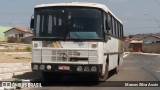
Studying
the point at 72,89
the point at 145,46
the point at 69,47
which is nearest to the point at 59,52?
the point at 69,47

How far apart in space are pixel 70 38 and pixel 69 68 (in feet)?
3.65

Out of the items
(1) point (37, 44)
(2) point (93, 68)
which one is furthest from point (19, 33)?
(2) point (93, 68)

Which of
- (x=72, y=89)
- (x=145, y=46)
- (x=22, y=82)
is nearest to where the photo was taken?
(x=72, y=89)

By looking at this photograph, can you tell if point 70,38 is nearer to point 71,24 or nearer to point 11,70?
point 71,24

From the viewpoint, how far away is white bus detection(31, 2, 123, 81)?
15.5 meters

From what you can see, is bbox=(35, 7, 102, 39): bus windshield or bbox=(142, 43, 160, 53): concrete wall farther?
bbox=(142, 43, 160, 53): concrete wall

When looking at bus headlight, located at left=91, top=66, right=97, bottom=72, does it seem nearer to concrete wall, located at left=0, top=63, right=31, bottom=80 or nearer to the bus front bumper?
the bus front bumper

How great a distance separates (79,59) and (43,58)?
4.52 feet

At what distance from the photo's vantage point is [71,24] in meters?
15.9

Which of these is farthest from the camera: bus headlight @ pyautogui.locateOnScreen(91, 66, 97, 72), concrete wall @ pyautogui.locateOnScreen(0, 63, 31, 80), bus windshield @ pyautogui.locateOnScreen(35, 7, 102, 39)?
concrete wall @ pyautogui.locateOnScreen(0, 63, 31, 80)

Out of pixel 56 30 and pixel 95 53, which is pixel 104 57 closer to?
pixel 95 53

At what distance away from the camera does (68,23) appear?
15.9 m

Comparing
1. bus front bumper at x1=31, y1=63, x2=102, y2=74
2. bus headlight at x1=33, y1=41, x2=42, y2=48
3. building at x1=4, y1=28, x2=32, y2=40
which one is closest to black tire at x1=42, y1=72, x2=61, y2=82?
bus front bumper at x1=31, y1=63, x2=102, y2=74

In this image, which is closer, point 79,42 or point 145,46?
point 79,42
